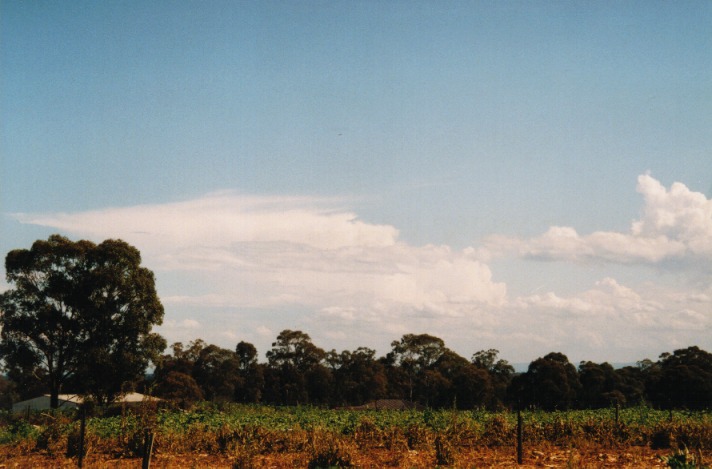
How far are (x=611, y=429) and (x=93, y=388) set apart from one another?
32.0m

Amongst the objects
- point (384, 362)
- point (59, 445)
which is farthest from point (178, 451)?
point (384, 362)

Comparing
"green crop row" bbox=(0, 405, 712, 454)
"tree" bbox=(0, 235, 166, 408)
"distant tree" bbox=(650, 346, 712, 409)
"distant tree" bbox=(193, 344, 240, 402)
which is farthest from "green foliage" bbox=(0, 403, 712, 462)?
"distant tree" bbox=(193, 344, 240, 402)

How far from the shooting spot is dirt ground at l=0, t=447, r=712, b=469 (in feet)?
49.4

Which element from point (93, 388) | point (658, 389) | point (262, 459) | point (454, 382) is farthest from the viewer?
point (454, 382)

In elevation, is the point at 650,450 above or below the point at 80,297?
below

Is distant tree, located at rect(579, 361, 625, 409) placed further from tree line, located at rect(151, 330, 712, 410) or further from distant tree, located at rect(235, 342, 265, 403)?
distant tree, located at rect(235, 342, 265, 403)

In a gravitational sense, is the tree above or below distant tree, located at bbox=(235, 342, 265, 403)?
above

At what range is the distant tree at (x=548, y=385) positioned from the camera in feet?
186

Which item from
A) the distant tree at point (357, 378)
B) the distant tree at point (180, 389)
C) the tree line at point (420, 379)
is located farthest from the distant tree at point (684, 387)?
the distant tree at point (180, 389)

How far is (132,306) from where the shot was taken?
121 feet

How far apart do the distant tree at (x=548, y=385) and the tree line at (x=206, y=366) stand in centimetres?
13

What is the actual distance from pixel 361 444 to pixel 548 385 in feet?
146

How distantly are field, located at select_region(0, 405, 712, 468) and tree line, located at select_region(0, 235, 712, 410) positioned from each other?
195cm

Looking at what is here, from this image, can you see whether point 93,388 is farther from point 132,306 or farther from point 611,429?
point 611,429
